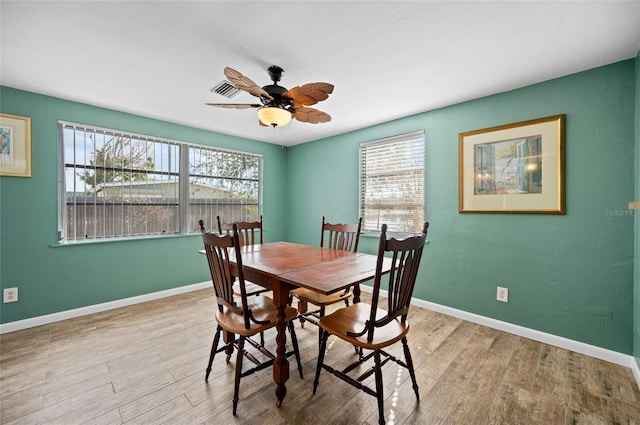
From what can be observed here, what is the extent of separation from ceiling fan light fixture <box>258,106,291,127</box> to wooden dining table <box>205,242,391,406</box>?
1094mm

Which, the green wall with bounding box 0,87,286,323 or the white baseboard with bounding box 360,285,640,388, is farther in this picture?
the green wall with bounding box 0,87,286,323

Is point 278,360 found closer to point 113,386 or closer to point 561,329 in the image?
point 113,386

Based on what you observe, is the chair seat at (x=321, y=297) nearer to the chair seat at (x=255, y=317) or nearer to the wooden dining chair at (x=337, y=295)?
the wooden dining chair at (x=337, y=295)

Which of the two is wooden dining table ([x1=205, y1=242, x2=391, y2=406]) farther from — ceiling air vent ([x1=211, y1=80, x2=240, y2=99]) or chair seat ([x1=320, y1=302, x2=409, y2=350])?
ceiling air vent ([x1=211, y1=80, x2=240, y2=99])

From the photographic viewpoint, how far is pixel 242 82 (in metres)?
1.74

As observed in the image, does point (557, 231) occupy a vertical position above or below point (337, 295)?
above

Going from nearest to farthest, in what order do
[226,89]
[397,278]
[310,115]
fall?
[397,278] → [310,115] → [226,89]

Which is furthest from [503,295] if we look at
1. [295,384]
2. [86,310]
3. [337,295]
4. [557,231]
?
[86,310]

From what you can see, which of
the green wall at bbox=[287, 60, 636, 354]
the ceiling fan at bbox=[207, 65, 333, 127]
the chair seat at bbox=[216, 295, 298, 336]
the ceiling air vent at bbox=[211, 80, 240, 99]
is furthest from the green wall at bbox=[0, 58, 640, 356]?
the chair seat at bbox=[216, 295, 298, 336]

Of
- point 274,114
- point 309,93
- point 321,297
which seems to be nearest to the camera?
point 309,93

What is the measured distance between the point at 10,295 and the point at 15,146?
4.73 feet

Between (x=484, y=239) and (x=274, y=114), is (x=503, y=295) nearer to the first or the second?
(x=484, y=239)

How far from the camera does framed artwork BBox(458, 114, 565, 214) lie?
7.62ft

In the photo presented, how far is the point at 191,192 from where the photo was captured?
3775 mm
